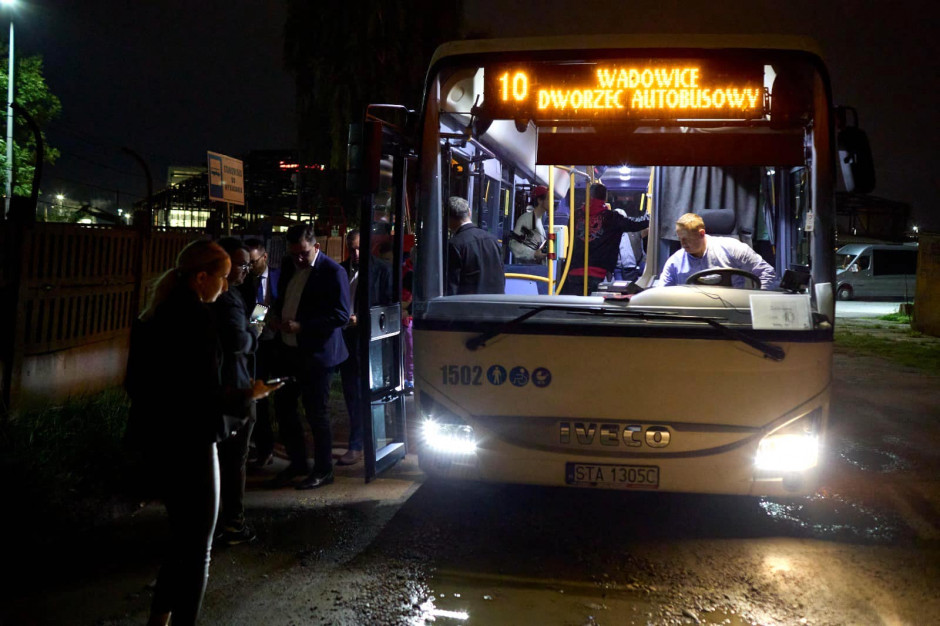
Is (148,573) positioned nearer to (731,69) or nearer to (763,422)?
(763,422)

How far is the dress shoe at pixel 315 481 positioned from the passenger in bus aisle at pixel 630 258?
13.1 ft

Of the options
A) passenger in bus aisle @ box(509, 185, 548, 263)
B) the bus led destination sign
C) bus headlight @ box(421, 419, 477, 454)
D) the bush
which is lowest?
the bush

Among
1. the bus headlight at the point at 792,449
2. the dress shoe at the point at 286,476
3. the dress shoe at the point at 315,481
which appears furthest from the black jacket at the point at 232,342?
the bus headlight at the point at 792,449

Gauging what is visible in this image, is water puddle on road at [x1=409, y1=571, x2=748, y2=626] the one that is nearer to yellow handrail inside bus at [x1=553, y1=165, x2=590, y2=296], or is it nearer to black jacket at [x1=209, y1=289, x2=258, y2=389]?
black jacket at [x1=209, y1=289, x2=258, y2=389]

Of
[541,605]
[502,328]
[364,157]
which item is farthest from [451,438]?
[364,157]

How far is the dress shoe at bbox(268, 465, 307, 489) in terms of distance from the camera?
6002 mm

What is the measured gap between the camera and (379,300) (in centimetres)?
587

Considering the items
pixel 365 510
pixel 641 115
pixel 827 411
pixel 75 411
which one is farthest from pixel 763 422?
pixel 75 411

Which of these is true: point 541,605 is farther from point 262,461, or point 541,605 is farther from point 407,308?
point 407,308

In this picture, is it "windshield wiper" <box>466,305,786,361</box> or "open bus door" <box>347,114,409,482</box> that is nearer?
"windshield wiper" <box>466,305,786,361</box>

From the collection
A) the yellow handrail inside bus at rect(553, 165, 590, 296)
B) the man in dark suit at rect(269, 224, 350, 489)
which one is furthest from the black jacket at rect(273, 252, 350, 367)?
the yellow handrail inside bus at rect(553, 165, 590, 296)

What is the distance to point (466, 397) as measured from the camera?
4.74 meters

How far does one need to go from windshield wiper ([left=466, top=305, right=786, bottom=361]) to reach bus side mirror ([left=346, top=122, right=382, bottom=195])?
1056 millimetres

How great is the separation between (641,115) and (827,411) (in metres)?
1.94
